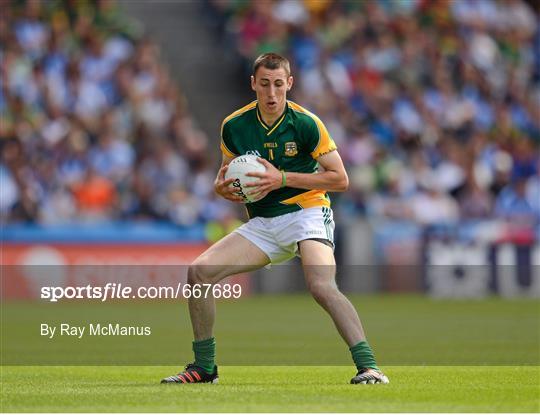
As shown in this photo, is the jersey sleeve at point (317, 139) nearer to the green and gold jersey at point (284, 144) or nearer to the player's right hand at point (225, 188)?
the green and gold jersey at point (284, 144)

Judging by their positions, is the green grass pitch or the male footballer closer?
the green grass pitch

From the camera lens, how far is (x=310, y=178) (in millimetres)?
10711

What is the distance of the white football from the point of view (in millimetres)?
10570

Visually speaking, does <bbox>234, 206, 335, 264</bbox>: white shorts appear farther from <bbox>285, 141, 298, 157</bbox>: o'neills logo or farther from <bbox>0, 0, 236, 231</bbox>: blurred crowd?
<bbox>0, 0, 236, 231</bbox>: blurred crowd

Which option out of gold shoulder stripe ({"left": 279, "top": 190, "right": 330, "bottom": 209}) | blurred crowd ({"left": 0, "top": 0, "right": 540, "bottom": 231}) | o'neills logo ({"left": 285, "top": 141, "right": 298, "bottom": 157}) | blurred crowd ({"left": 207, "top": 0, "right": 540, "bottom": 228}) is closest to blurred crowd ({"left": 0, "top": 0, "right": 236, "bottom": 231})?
blurred crowd ({"left": 0, "top": 0, "right": 540, "bottom": 231})

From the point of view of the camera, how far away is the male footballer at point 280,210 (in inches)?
414

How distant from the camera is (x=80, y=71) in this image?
84.4ft

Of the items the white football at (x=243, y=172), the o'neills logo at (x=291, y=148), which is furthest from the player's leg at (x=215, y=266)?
the o'neills logo at (x=291, y=148)

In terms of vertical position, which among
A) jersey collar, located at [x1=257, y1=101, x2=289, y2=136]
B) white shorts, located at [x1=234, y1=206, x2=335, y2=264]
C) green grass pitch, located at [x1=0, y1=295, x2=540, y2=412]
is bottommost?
green grass pitch, located at [x1=0, y1=295, x2=540, y2=412]

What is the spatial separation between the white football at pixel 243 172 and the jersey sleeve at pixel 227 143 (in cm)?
40

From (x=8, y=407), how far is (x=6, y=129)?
15618 mm

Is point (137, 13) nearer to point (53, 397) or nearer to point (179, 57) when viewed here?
point (179, 57)

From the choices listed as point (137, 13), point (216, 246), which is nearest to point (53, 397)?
point (216, 246)

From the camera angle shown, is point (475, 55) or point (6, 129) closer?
point (6, 129)
